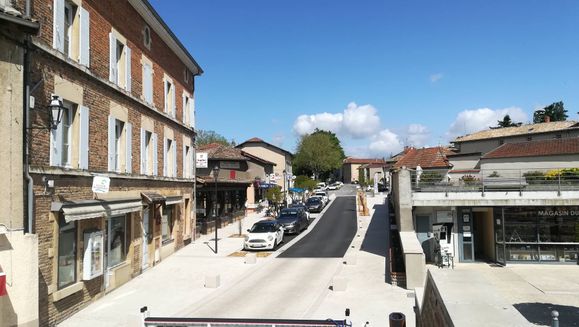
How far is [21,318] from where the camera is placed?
1016cm

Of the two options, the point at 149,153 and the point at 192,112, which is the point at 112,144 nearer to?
the point at 149,153

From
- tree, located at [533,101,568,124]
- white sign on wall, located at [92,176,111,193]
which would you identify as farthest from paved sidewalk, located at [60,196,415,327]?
tree, located at [533,101,568,124]

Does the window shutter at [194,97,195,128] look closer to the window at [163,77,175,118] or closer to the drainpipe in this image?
the window at [163,77,175,118]

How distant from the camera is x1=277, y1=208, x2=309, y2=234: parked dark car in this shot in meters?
29.6

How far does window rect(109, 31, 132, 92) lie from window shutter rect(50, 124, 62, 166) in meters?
3.98

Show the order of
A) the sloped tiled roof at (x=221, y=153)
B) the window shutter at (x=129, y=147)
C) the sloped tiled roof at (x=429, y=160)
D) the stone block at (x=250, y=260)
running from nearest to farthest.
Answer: the window shutter at (x=129, y=147), the stone block at (x=250, y=260), the sloped tiled roof at (x=429, y=160), the sloped tiled roof at (x=221, y=153)

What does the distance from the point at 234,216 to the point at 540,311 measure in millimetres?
32595

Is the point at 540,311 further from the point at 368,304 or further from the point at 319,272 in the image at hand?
the point at 319,272

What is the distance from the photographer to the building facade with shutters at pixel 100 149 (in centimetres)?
1166

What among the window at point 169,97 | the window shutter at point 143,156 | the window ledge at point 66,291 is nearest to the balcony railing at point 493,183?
the window shutter at point 143,156

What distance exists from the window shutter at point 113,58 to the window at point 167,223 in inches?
299

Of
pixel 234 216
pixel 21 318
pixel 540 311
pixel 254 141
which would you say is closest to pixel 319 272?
pixel 21 318

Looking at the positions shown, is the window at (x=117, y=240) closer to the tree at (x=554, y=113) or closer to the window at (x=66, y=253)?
the window at (x=66, y=253)

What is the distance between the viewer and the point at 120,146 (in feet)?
55.1
